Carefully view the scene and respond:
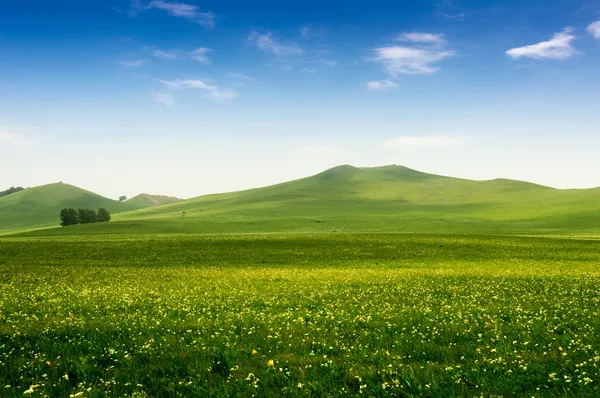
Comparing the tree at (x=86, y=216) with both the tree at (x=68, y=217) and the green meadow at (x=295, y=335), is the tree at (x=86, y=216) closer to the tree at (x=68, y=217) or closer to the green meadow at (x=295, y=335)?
the tree at (x=68, y=217)

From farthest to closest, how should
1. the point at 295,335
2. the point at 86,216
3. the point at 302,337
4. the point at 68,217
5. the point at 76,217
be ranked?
the point at 86,216 < the point at 76,217 < the point at 68,217 < the point at 295,335 < the point at 302,337

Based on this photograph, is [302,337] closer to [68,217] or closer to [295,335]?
[295,335]

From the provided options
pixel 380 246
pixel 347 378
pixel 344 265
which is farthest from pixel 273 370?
pixel 380 246

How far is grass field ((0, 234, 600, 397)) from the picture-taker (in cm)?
853

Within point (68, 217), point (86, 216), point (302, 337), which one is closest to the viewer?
point (302, 337)

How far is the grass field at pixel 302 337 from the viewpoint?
8.53m

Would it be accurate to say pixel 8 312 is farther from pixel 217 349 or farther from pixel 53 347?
pixel 217 349

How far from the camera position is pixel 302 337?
1223 cm

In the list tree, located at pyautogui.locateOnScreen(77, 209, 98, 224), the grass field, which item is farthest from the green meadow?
tree, located at pyautogui.locateOnScreen(77, 209, 98, 224)

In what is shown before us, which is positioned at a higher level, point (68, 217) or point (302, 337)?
point (68, 217)

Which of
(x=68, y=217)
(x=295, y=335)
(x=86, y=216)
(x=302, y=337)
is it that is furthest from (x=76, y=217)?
(x=302, y=337)

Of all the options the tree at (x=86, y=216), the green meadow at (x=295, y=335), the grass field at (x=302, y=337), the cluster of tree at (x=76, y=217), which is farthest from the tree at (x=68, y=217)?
the grass field at (x=302, y=337)

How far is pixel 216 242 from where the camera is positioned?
60375 millimetres

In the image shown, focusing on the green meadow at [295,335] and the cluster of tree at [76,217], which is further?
the cluster of tree at [76,217]
